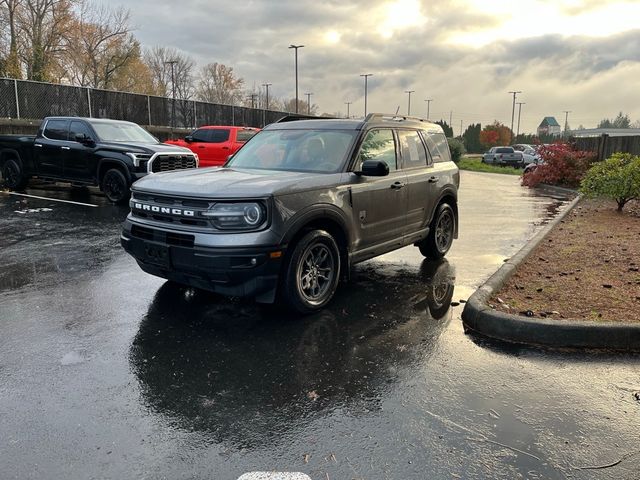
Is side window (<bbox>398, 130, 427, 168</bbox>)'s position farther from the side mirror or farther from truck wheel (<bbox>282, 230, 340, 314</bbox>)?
truck wheel (<bbox>282, 230, 340, 314</bbox>)

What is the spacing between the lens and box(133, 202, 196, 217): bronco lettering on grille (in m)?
4.66

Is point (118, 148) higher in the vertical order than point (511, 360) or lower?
higher

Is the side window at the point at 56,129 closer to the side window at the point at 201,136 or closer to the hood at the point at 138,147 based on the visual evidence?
the hood at the point at 138,147

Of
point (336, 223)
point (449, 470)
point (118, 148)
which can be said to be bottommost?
point (449, 470)

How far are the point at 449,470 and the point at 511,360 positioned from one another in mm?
1699

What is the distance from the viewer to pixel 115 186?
39.2 feet

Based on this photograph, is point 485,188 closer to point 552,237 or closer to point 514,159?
point 552,237

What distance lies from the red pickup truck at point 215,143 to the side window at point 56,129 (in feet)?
17.8

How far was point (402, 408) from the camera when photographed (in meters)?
3.39

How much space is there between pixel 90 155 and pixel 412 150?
8727mm

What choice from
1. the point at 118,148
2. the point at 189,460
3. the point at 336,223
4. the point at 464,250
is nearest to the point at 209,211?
the point at 336,223

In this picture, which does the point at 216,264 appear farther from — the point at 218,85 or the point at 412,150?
the point at 218,85

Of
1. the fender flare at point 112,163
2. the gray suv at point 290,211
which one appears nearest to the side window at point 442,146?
the gray suv at point 290,211

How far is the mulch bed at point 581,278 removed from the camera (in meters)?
4.97
